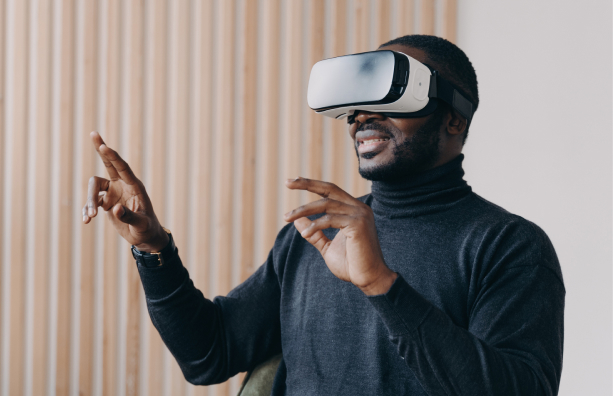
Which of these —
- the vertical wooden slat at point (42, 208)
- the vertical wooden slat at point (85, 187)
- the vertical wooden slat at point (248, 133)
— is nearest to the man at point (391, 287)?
the vertical wooden slat at point (248, 133)

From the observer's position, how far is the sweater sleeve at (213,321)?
1.11 m

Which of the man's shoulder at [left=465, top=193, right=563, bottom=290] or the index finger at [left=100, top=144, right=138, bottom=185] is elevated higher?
the index finger at [left=100, top=144, right=138, bottom=185]

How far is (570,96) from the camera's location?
1.74 metres

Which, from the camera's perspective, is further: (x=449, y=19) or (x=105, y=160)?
(x=449, y=19)

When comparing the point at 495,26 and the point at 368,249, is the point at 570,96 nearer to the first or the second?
the point at 495,26

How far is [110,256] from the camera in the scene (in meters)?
1.83

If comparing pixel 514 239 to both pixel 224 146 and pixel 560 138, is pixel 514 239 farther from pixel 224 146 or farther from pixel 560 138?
pixel 224 146

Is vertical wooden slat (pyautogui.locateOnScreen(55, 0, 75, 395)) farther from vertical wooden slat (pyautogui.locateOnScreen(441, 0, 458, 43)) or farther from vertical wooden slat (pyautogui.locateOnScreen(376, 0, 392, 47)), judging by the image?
vertical wooden slat (pyautogui.locateOnScreen(441, 0, 458, 43))

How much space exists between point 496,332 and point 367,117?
0.46 metres

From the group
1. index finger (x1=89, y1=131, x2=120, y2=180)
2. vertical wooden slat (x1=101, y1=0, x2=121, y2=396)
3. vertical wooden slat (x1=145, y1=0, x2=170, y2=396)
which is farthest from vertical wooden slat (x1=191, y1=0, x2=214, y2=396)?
index finger (x1=89, y1=131, x2=120, y2=180)

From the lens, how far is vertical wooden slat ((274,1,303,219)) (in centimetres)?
187

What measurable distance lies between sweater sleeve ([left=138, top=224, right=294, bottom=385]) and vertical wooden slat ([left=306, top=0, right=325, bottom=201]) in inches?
26.9

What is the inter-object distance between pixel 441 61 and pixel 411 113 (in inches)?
5.9

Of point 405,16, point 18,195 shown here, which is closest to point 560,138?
point 405,16
